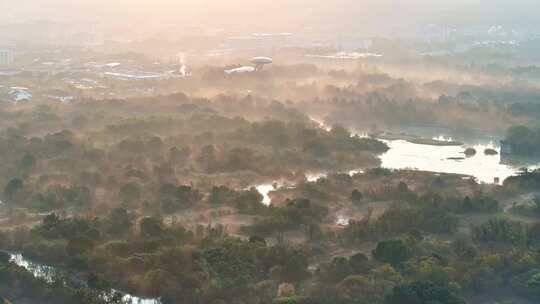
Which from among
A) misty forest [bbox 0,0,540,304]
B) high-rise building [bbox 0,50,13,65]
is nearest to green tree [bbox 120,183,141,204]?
misty forest [bbox 0,0,540,304]

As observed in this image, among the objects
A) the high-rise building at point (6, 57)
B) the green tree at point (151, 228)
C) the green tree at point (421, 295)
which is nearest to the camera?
the green tree at point (421, 295)

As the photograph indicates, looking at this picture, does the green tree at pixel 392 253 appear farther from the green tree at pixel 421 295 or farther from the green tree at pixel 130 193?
the green tree at pixel 130 193

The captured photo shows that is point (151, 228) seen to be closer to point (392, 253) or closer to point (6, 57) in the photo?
point (392, 253)

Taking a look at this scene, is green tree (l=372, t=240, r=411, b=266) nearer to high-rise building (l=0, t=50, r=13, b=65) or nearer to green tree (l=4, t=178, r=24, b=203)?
green tree (l=4, t=178, r=24, b=203)

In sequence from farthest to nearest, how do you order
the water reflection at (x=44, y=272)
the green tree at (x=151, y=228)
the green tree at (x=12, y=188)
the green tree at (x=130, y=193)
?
the green tree at (x=12, y=188)
the green tree at (x=130, y=193)
the green tree at (x=151, y=228)
the water reflection at (x=44, y=272)

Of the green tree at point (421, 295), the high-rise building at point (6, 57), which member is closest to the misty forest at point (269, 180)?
the green tree at point (421, 295)
